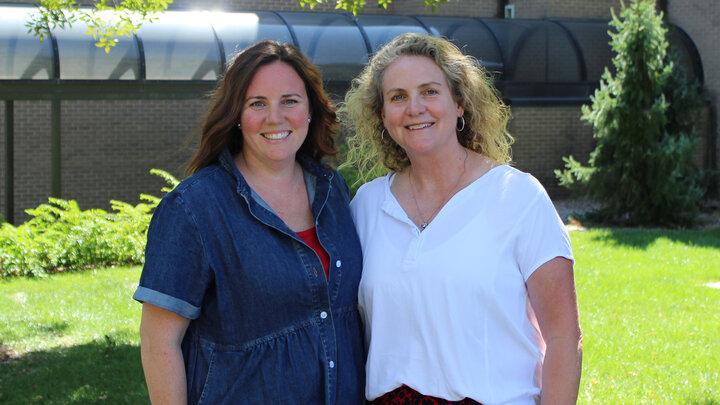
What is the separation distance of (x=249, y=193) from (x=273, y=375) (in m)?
0.57

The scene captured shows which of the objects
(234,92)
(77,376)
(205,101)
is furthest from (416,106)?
(205,101)

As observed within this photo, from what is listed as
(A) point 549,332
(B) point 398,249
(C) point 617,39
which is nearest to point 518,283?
(A) point 549,332

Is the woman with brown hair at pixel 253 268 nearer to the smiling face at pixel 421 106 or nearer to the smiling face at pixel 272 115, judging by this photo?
the smiling face at pixel 272 115

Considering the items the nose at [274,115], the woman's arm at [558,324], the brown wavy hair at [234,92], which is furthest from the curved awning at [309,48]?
the woman's arm at [558,324]

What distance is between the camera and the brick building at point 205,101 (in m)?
11.8

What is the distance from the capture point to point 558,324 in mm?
2377

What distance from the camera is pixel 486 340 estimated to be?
2408 millimetres

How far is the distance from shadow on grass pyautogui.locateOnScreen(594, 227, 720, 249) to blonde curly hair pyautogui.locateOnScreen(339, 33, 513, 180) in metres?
7.80

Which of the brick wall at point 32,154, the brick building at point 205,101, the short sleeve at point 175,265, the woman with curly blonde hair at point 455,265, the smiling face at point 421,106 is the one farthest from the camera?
the brick wall at point 32,154

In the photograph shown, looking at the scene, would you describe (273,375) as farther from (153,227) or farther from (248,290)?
(153,227)

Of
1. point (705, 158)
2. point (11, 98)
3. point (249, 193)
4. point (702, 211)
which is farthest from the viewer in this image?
point (705, 158)

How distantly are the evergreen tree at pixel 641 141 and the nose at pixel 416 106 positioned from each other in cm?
1013

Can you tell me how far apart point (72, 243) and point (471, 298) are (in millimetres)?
7982

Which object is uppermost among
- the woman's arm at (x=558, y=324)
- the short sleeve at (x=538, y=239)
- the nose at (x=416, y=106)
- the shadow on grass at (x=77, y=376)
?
the nose at (x=416, y=106)
